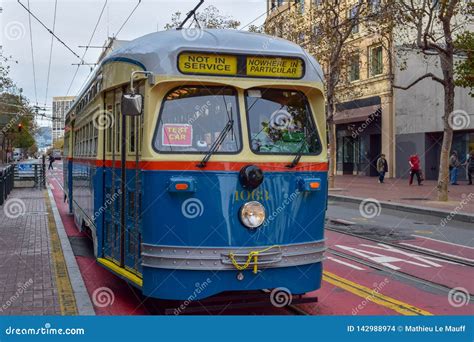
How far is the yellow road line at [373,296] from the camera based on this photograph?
22.3ft

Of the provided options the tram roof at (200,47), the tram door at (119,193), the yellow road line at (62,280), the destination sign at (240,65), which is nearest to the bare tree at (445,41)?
the yellow road line at (62,280)

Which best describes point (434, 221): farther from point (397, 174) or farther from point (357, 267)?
point (397, 174)

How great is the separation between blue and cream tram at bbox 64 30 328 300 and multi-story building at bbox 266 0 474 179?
70.7ft

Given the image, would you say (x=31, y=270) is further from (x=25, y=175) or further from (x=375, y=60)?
(x=375, y=60)

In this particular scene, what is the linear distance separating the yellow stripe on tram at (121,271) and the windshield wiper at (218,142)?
1.45m

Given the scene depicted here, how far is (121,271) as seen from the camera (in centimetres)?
692

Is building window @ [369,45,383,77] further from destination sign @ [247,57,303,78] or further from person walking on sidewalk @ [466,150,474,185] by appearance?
destination sign @ [247,57,303,78]

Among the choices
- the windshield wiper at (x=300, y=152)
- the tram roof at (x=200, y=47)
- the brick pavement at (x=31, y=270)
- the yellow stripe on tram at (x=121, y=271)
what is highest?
the tram roof at (x=200, y=47)

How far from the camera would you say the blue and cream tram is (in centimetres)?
591

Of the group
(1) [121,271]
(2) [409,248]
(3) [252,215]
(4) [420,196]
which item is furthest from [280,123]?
(4) [420,196]

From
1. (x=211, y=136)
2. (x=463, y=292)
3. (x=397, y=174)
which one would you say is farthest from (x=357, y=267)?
(x=397, y=174)

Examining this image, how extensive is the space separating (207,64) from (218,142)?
0.81 metres

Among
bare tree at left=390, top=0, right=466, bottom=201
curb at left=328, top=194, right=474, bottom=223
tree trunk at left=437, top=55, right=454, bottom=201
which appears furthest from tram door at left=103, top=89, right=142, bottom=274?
tree trunk at left=437, top=55, right=454, bottom=201

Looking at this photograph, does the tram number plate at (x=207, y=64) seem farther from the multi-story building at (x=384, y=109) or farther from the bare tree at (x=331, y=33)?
the multi-story building at (x=384, y=109)
